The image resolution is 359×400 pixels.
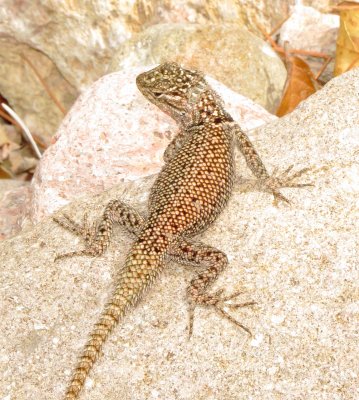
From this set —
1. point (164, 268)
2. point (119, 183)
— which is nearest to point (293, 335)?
point (164, 268)

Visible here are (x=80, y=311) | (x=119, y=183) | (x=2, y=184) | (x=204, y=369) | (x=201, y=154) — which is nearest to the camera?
(x=204, y=369)

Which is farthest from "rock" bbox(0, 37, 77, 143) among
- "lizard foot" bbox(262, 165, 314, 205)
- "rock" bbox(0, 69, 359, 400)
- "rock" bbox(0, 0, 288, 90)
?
"lizard foot" bbox(262, 165, 314, 205)

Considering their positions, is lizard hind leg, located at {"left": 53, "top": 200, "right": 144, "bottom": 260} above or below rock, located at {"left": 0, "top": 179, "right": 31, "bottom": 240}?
above

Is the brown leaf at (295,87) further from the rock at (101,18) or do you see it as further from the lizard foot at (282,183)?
the lizard foot at (282,183)

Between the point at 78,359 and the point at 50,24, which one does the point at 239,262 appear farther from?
the point at 50,24

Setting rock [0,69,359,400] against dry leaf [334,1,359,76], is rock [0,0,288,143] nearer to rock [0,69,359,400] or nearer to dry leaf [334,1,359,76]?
dry leaf [334,1,359,76]

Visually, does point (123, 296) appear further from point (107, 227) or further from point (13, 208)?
point (13, 208)
